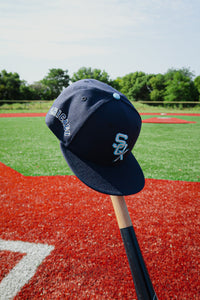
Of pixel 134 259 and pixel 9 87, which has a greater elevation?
pixel 134 259

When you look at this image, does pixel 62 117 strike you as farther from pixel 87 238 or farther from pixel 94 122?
pixel 87 238

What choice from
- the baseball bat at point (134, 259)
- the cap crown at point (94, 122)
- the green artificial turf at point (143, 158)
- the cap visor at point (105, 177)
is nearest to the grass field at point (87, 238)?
the green artificial turf at point (143, 158)

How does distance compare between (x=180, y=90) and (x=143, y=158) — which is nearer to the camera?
(x=143, y=158)

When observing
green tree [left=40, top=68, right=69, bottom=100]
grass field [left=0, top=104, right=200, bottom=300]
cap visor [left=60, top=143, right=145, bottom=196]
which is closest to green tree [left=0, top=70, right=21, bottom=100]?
green tree [left=40, top=68, right=69, bottom=100]

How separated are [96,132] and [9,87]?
4683 cm

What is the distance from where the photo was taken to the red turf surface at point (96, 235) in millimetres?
1632

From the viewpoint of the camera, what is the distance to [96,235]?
7.36 ft

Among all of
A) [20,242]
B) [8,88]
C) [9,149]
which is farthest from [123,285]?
[8,88]

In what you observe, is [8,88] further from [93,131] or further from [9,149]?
[93,131]

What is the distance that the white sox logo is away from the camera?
77 cm

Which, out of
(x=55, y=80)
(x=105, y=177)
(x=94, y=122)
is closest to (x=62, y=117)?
(x=94, y=122)

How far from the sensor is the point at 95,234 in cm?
226

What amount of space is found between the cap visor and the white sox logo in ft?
0.21

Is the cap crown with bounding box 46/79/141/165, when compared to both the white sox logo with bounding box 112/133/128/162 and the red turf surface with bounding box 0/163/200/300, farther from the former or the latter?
the red turf surface with bounding box 0/163/200/300
